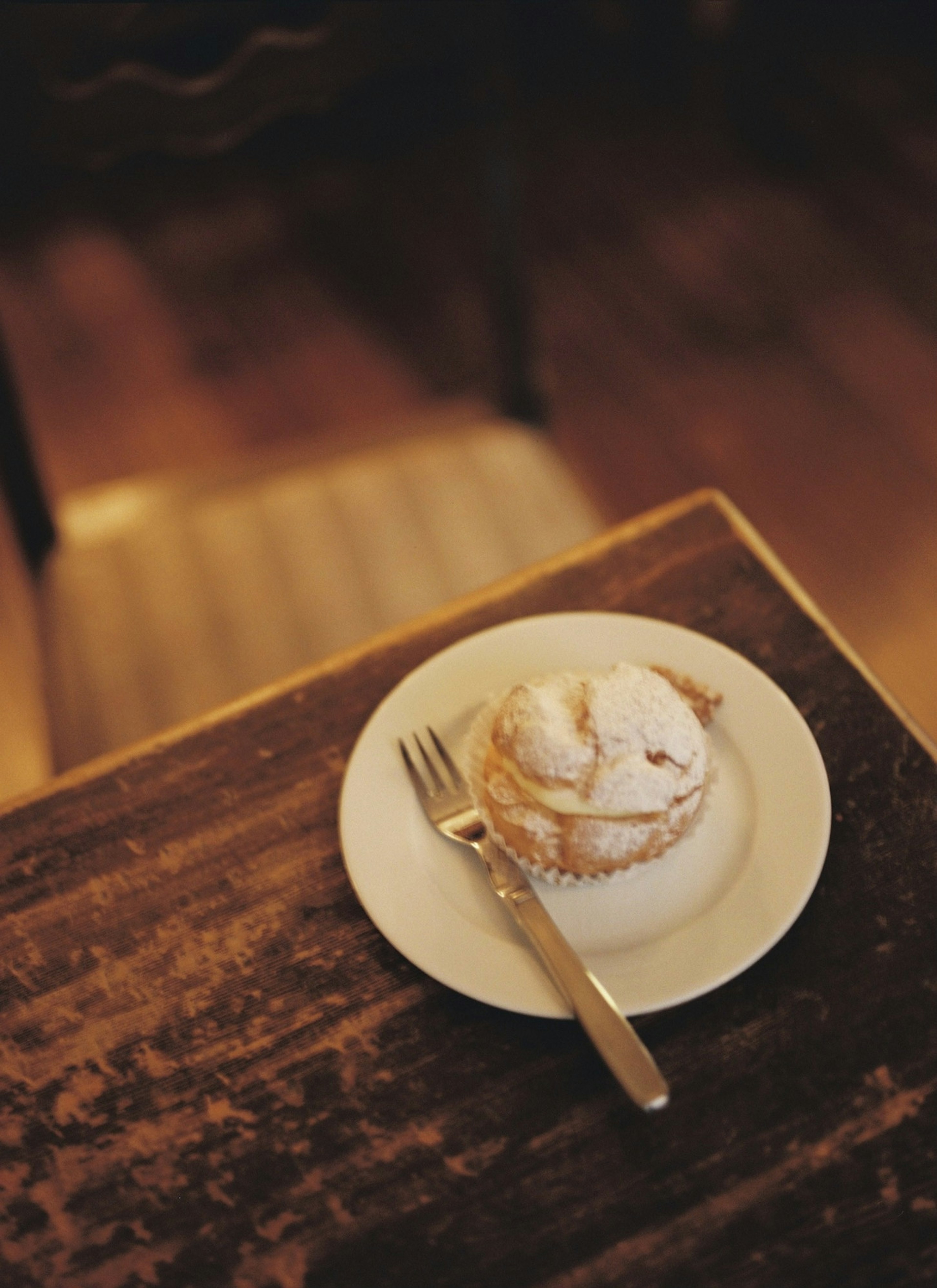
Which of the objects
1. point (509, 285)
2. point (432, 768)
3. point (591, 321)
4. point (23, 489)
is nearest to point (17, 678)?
point (23, 489)

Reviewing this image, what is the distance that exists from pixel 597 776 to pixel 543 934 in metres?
0.10

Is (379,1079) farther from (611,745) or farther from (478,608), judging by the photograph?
(478,608)

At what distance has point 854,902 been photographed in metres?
0.70

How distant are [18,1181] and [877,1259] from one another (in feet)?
1.60

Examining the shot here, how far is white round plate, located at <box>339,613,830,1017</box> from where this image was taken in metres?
0.66

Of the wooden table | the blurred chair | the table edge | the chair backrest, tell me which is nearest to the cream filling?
the wooden table

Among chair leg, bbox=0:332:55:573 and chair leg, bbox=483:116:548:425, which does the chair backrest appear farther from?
chair leg, bbox=483:116:548:425

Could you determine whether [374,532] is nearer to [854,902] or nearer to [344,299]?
[854,902]

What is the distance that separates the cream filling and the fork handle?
0.18 ft

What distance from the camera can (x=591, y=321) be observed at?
7.43 feet

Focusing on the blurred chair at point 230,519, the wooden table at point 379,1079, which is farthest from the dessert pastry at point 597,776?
the blurred chair at point 230,519

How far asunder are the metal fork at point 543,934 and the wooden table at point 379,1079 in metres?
0.03

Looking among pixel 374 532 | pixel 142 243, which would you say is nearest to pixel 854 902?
pixel 374 532

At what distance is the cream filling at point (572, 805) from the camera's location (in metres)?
0.68
